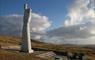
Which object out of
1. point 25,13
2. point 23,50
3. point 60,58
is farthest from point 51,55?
point 25,13

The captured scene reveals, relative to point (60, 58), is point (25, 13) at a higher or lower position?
higher

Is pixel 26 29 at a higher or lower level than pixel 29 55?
higher

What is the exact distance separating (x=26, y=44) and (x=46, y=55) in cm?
447

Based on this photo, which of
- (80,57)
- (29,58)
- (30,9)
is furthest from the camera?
(80,57)

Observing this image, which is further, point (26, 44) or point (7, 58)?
point (26, 44)

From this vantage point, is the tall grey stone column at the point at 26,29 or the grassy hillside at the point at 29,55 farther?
the tall grey stone column at the point at 26,29

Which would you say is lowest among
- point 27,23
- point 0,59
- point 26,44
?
point 0,59

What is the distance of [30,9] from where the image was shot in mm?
45438

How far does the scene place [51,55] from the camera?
5097 cm

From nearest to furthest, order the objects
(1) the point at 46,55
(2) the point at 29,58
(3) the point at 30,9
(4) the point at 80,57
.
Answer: (2) the point at 29,58, (3) the point at 30,9, (1) the point at 46,55, (4) the point at 80,57

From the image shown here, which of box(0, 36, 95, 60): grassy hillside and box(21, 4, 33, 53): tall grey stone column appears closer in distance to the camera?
box(0, 36, 95, 60): grassy hillside

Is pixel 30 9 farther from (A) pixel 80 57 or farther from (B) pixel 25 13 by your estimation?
(A) pixel 80 57

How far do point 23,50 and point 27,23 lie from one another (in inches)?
190

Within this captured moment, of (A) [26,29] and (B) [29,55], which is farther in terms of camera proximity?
(A) [26,29]
